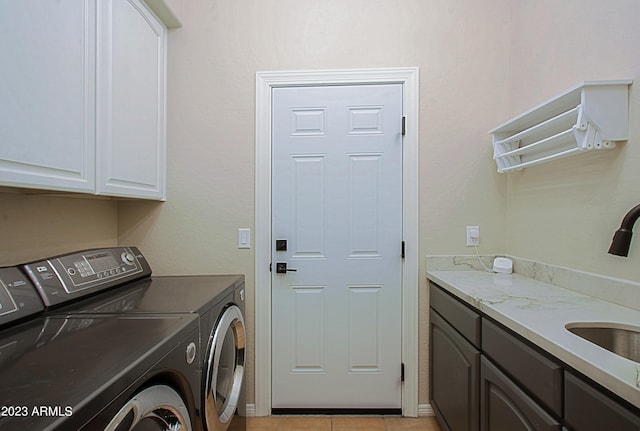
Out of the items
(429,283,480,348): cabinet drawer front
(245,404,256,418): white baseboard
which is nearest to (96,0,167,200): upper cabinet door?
(245,404,256,418): white baseboard

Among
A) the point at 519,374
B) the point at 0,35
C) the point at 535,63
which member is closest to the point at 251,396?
the point at 519,374

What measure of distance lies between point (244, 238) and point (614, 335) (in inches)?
71.5

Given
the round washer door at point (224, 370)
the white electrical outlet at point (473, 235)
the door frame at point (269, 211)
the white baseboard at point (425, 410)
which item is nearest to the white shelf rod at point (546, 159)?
the white electrical outlet at point (473, 235)

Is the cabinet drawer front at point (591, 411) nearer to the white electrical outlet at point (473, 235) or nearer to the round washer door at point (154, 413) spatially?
the round washer door at point (154, 413)

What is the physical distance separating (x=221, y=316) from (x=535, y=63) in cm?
215

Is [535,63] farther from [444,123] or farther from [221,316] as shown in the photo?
[221,316]

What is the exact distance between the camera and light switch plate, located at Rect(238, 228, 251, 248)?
6.68 ft

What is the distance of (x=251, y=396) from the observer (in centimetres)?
203

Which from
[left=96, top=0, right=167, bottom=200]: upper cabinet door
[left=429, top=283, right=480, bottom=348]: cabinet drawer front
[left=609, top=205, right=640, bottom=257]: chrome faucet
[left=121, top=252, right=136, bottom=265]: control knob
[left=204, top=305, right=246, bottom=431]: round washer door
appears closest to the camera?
[left=609, top=205, right=640, bottom=257]: chrome faucet

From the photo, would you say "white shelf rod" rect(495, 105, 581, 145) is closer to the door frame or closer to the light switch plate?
the door frame

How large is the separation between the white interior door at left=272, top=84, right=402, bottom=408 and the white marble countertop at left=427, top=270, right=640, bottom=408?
47 centimetres

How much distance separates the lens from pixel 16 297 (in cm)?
103

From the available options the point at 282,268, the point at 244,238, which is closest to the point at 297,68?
the point at 244,238

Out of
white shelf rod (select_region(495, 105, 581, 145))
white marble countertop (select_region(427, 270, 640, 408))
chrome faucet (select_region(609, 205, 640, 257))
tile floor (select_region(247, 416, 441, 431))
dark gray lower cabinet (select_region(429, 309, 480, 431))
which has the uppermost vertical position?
white shelf rod (select_region(495, 105, 581, 145))
